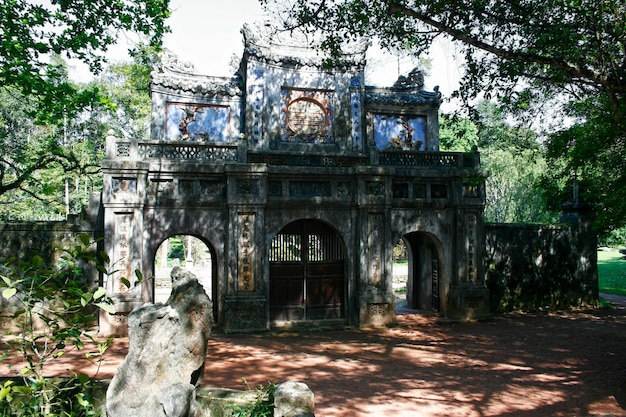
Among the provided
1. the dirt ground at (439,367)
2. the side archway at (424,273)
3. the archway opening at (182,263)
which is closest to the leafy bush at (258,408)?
the dirt ground at (439,367)

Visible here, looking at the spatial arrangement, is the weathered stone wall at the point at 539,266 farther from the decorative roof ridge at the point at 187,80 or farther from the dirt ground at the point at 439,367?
the decorative roof ridge at the point at 187,80

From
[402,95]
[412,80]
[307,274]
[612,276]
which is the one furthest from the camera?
[612,276]

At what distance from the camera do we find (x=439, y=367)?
864cm

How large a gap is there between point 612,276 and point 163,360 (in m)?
26.1

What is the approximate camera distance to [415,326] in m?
12.4

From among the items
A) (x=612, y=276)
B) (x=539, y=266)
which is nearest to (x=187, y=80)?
(x=539, y=266)

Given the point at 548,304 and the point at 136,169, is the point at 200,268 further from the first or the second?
the point at 548,304

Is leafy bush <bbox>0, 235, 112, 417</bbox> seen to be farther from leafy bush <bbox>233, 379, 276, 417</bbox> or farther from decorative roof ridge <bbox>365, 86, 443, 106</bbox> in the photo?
decorative roof ridge <bbox>365, 86, 443, 106</bbox>

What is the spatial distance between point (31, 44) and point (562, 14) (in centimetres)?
999

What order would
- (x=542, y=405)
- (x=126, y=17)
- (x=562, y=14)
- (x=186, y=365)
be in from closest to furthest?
(x=186, y=365) < (x=542, y=405) < (x=562, y=14) < (x=126, y=17)

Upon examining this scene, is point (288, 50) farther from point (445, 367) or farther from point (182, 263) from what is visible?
point (182, 263)

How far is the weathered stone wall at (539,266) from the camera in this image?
1434 cm

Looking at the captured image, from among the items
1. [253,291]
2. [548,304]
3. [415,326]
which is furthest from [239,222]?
[548,304]

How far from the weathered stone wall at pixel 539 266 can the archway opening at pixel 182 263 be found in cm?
1085
